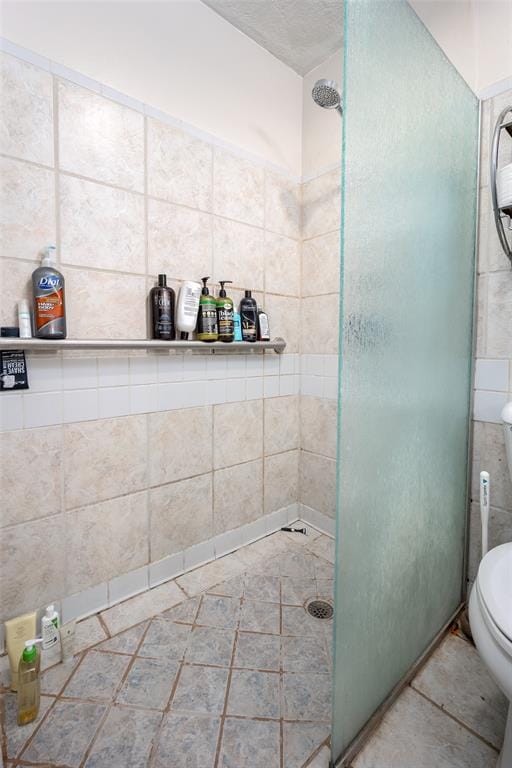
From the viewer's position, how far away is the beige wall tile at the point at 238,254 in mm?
1521

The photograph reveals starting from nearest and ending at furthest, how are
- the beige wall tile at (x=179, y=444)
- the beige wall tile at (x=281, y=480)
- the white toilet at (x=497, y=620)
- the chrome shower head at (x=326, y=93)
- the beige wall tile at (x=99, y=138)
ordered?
the white toilet at (x=497, y=620) → the beige wall tile at (x=99, y=138) → the chrome shower head at (x=326, y=93) → the beige wall tile at (x=179, y=444) → the beige wall tile at (x=281, y=480)

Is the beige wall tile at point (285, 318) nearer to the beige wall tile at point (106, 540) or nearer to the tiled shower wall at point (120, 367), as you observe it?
the tiled shower wall at point (120, 367)

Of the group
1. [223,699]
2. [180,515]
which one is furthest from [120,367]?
[223,699]

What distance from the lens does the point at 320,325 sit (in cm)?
178

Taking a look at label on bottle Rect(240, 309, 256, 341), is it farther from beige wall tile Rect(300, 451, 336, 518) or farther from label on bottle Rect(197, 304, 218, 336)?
beige wall tile Rect(300, 451, 336, 518)

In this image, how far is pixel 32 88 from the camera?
1051 mm

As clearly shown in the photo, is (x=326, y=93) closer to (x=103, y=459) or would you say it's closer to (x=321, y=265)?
(x=321, y=265)

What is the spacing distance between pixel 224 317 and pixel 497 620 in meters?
1.18

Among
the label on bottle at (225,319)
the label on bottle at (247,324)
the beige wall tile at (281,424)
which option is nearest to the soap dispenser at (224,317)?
the label on bottle at (225,319)

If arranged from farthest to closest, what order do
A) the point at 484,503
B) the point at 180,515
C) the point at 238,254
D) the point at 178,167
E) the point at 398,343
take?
the point at 238,254, the point at 180,515, the point at 178,167, the point at 484,503, the point at 398,343

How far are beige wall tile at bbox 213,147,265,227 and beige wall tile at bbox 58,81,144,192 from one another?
0.33 metres

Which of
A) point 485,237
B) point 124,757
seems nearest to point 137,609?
point 124,757

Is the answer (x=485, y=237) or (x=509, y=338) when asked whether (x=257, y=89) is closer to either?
(x=485, y=237)

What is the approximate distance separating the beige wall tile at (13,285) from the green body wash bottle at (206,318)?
555mm
